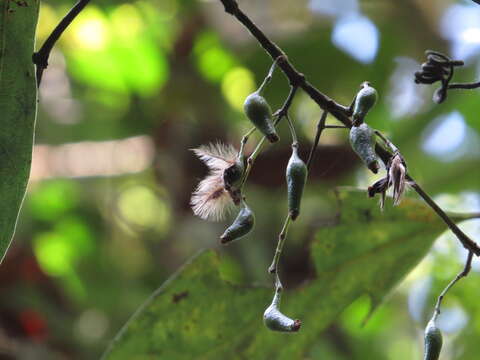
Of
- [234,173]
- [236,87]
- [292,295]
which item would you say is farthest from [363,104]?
[236,87]

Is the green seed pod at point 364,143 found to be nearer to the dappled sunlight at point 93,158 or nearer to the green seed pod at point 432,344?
the green seed pod at point 432,344

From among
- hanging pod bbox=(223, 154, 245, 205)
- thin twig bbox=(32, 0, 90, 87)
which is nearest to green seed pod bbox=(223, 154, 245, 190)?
hanging pod bbox=(223, 154, 245, 205)

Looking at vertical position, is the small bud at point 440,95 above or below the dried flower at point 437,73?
below

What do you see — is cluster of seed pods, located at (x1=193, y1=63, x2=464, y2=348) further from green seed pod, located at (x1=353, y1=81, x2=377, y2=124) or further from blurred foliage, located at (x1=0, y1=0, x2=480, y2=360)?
blurred foliage, located at (x1=0, y1=0, x2=480, y2=360)

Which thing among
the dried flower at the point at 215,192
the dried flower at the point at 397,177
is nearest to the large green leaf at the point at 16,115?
the dried flower at the point at 215,192

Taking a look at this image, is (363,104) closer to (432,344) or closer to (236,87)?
(432,344)
